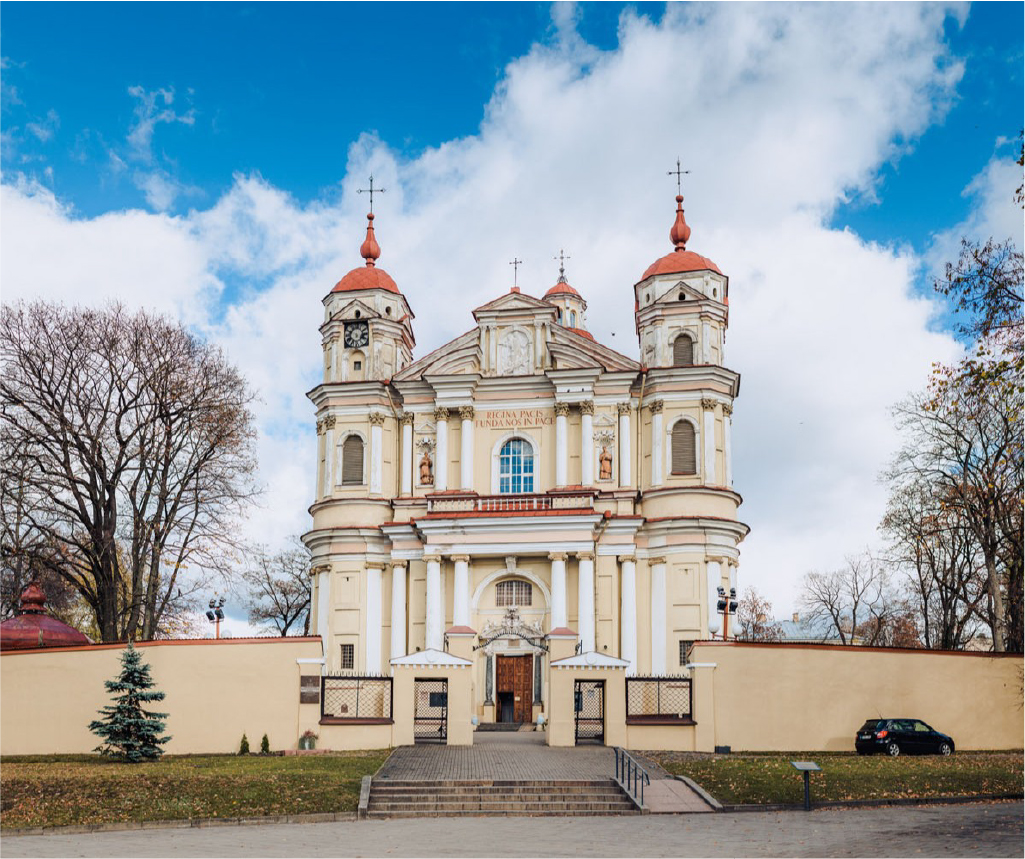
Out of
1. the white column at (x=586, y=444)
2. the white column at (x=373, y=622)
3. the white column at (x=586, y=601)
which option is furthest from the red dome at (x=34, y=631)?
the white column at (x=586, y=444)

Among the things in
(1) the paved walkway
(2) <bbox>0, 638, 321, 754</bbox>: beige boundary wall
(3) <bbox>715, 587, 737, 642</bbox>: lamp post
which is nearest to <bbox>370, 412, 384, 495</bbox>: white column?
(3) <bbox>715, 587, 737, 642</bbox>: lamp post

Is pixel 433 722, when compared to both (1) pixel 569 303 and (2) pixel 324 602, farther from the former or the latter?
(1) pixel 569 303

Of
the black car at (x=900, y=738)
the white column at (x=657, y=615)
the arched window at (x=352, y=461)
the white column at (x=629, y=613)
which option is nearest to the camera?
the black car at (x=900, y=738)

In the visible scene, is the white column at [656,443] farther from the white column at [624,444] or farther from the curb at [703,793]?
the curb at [703,793]

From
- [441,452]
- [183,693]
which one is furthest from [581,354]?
[183,693]

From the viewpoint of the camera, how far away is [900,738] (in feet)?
98.7

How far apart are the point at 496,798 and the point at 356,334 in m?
28.4

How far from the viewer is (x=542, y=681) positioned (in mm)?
41688

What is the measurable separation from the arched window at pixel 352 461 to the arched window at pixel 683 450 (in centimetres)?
1182

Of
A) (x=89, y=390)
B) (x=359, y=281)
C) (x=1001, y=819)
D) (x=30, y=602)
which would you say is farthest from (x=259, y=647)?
(x=359, y=281)

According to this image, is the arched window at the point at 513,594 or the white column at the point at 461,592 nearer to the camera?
the white column at the point at 461,592

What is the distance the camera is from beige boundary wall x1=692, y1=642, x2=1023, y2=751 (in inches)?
1192

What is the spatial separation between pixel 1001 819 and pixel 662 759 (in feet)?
32.5

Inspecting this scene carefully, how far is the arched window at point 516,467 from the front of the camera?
45.3m
